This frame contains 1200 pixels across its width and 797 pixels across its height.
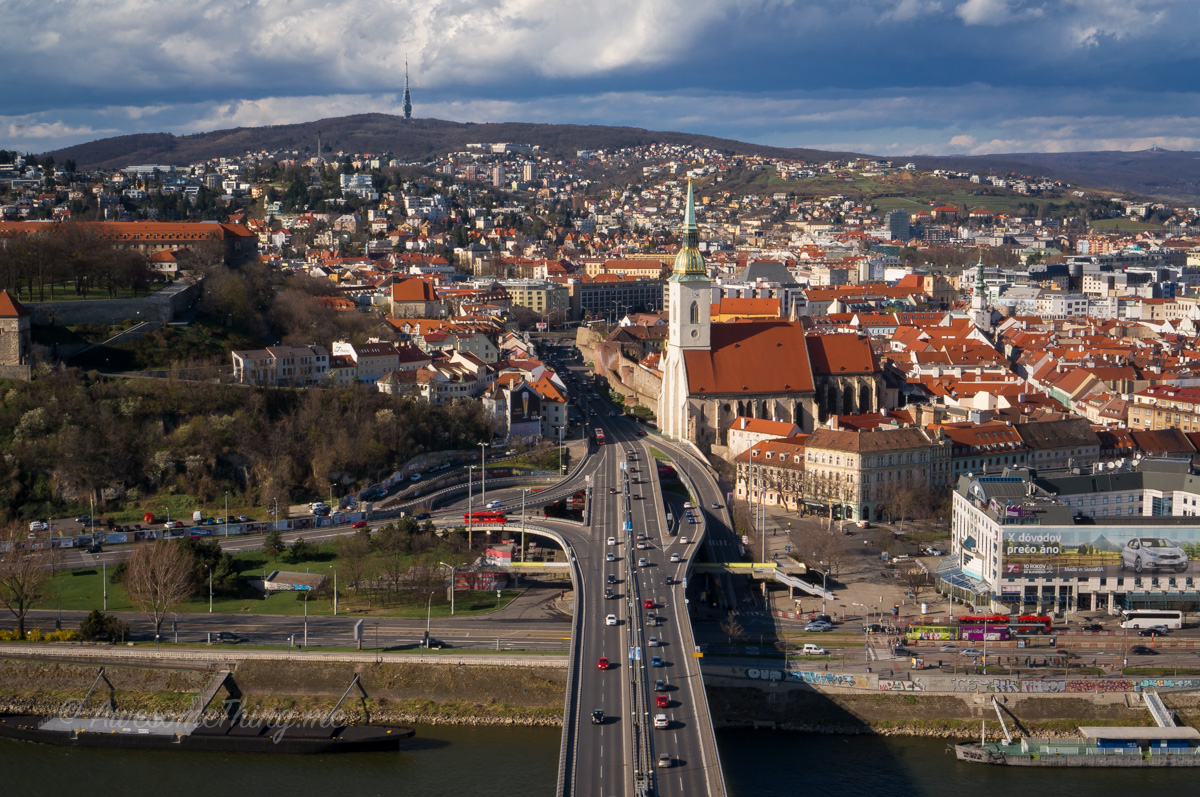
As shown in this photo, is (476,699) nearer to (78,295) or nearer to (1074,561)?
(1074,561)

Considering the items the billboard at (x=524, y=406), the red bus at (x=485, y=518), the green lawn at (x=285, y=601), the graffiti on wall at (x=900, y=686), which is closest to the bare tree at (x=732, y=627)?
the graffiti on wall at (x=900, y=686)

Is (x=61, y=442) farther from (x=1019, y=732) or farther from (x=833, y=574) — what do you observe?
(x=1019, y=732)

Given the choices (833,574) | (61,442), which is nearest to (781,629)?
(833,574)

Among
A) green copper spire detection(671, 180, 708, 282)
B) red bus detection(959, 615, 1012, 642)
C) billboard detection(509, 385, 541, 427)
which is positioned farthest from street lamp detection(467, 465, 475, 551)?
red bus detection(959, 615, 1012, 642)

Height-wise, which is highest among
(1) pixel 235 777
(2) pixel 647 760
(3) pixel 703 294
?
(3) pixel 703 294

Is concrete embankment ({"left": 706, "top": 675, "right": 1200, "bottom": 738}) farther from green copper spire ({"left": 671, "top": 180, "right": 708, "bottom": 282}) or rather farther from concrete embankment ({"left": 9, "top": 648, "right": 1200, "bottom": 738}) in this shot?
green copper spire ({"left": 671, "top": 180, "right": 708, "bottom": 282})

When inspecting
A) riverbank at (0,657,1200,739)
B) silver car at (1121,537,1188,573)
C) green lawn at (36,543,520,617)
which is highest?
silver car at (1121,537,1188,573)

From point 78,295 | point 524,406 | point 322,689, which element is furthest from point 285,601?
point 78,295
